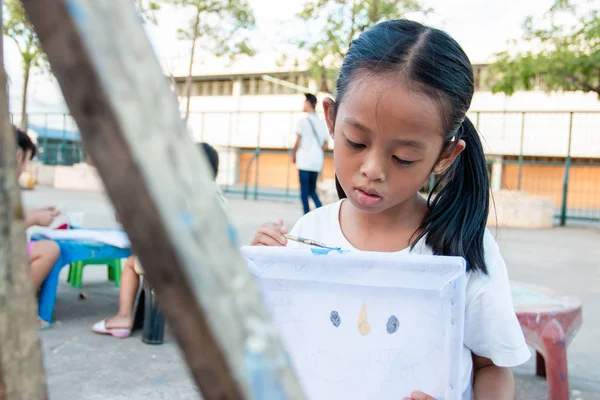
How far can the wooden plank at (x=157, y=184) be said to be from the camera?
0.96 feet

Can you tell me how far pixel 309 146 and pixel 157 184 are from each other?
6.72 meters

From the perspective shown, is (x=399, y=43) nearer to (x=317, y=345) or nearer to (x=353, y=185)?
(x=353, y=185)

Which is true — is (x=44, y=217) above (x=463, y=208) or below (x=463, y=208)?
below

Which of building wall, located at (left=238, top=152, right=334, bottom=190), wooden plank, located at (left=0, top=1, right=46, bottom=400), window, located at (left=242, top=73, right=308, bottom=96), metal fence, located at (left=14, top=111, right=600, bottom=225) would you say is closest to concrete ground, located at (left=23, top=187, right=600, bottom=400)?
wooden plank, located at (left=0, top=1, right=46, bottom=400)

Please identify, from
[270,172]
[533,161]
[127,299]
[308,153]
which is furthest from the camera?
[270,172]

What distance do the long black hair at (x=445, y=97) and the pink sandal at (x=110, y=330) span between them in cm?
193

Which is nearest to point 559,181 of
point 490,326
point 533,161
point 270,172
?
point 533,161

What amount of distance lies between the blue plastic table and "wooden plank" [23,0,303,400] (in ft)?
8.38

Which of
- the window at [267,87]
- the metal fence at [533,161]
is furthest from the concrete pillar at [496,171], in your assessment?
the window at [267,87]

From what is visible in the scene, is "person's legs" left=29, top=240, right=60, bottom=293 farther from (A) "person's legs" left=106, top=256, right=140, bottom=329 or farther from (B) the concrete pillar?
(B) the concrete pillar

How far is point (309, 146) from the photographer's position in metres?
6.98

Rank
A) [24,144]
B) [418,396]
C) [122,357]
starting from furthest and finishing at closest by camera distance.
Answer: [24,144], [122,357], [418,396]

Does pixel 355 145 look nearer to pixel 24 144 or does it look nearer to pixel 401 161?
pixel 401 161

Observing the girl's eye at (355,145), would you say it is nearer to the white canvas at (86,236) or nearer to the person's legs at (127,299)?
the person's legs at (127,299)
